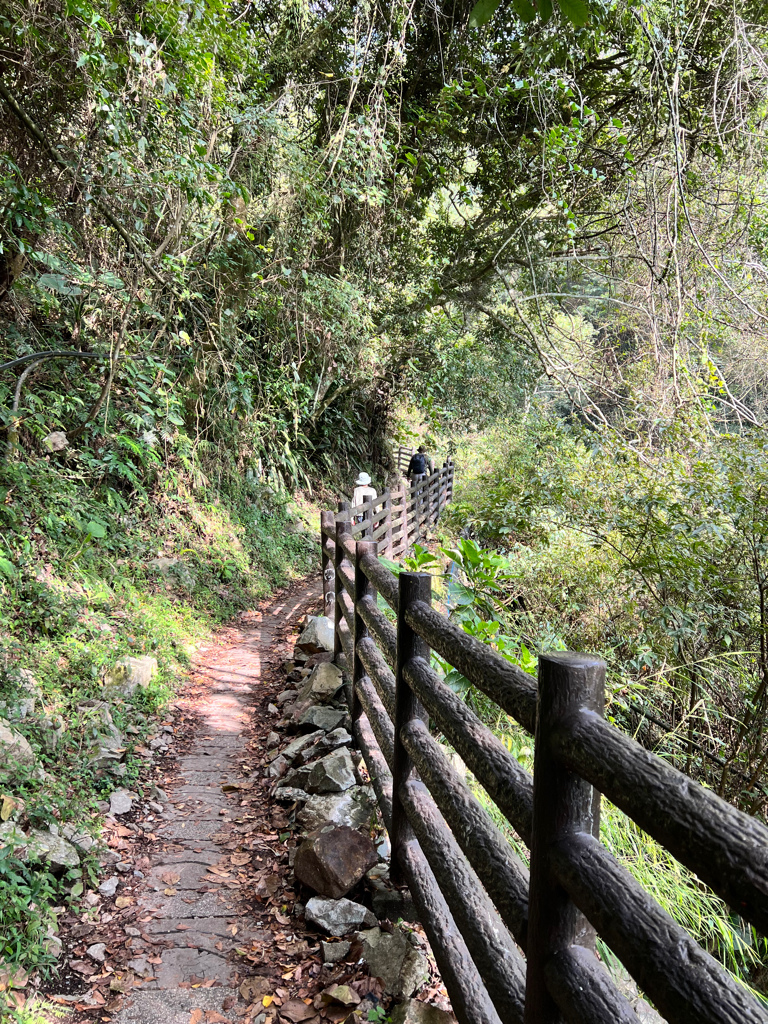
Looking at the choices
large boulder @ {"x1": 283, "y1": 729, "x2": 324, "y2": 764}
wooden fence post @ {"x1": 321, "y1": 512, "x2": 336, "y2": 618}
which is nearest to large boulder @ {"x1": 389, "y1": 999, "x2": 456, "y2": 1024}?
large boulder @ {"x1": 283, "y1": 729, "x2": 324, "y2": 764}

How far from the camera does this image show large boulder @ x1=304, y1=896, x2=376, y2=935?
9.09ft

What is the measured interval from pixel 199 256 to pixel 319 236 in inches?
88.5

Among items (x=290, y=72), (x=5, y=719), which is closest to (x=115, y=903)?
(x=5, y=719)

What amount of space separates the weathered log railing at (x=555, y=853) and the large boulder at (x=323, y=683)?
217 centimetres

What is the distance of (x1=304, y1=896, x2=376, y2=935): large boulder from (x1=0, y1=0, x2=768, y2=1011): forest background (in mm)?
1156

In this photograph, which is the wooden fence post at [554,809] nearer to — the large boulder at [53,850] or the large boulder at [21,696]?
the large boulder at [53,850]

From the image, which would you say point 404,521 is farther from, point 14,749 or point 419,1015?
point 419,1015

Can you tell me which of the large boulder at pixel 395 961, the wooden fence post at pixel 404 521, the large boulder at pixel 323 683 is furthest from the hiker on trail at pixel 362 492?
the large boulder at pixel 395 961

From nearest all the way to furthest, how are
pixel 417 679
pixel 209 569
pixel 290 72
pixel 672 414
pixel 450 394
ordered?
pixel 417 679 < pixel 672 414 < pixel 209 569 < pixel 290 72 < pixel 450 394

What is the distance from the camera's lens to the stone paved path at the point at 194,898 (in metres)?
2.55

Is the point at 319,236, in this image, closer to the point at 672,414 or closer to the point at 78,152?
the point at 78,152

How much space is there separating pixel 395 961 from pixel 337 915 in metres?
0.43

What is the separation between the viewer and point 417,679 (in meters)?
2.56

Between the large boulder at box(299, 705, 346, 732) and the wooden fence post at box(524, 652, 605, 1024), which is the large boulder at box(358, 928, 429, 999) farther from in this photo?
the large boulder at box(299, 705, 346, 732)
